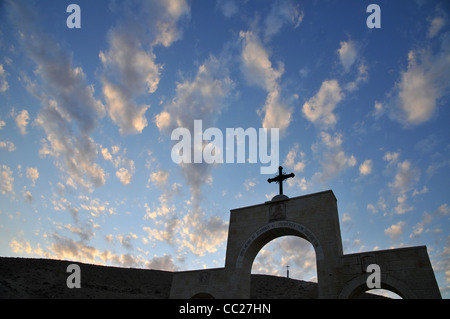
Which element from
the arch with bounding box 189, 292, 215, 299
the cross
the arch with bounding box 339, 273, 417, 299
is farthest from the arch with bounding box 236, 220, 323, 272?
the arch with bounding box 339, 273, 417, 299

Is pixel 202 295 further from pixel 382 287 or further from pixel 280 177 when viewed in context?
pixel 382 287

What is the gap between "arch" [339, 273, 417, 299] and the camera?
40.1 feet

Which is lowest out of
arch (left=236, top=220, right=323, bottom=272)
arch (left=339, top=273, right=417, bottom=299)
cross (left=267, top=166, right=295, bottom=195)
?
arch (left=339, top=273, right=417, bottom=299)

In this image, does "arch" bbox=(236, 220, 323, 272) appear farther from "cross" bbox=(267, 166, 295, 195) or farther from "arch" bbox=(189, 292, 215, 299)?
"arch" bbox=(189, 292, 215, 299)

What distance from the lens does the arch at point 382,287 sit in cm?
1221

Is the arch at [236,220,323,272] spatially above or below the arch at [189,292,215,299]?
above

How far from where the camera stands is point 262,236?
17.2m

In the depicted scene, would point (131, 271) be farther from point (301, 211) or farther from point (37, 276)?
point (301, 211)

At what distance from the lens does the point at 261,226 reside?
→ 56.8ft

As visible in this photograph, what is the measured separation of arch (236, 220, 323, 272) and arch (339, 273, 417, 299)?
3.44 metres

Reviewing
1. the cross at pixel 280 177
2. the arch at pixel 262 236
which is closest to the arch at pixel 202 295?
the arch at pixel 262 236
